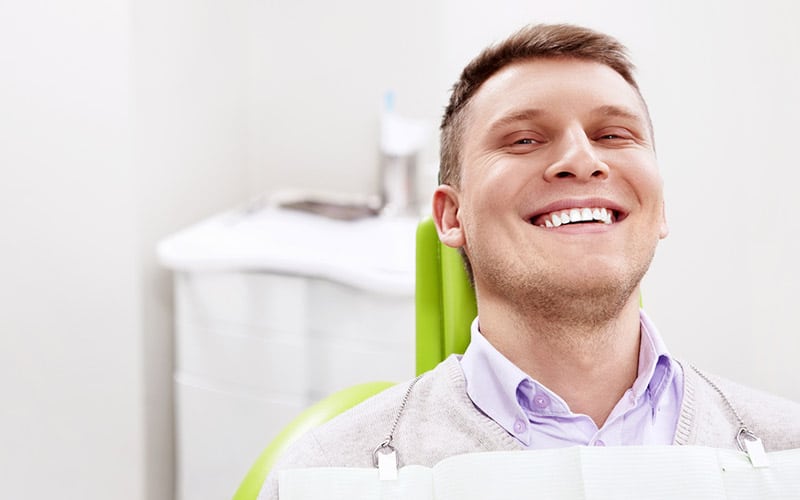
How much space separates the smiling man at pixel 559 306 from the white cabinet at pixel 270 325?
0.66 meters

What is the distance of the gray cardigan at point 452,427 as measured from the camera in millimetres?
1075

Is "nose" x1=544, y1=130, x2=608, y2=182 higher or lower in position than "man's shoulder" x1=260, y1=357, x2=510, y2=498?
higher

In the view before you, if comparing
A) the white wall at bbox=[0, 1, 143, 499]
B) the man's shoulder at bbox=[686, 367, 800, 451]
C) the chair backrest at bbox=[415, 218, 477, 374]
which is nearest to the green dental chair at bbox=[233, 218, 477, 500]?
the chair backrest at bbox=[415, 218, 477, 374]

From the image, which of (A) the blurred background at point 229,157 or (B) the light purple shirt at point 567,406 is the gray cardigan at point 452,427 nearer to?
(B) the light purple shirt at point 567,406

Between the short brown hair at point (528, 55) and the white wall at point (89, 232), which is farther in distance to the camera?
the white wall at point (89, 232)

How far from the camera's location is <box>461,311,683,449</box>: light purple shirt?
3.57ft

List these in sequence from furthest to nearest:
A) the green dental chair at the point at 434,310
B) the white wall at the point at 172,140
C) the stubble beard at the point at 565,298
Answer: the white wall at the point at 172,140, the green dental chair at the point at 434,310, the stubble beard at the point at 565,298

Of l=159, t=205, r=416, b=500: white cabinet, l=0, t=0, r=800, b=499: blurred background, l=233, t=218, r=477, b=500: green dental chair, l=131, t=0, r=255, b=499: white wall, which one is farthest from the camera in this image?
l=131, t=0, r=255, b=499: white wall

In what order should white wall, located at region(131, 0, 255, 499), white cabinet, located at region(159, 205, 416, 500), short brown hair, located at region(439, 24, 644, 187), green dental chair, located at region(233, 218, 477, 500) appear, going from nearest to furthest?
short brown hair, located at region(439, 24, 644, 187) < green dental chair, located at region(233, 218, 477, 500) < white cabinet, located at region(159, 205, 416, 500) < white wall, located at region(131, 0, 255, 499)

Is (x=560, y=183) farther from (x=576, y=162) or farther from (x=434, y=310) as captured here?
(x=434, y=310)

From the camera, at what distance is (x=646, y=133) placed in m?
1.15

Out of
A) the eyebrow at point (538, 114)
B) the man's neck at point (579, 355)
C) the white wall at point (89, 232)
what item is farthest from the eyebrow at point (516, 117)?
the white wall at point (89, 232)

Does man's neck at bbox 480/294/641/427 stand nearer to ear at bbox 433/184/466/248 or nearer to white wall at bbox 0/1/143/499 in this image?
ear at bbox 433/184/466/248

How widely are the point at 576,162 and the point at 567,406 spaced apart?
0.29m
